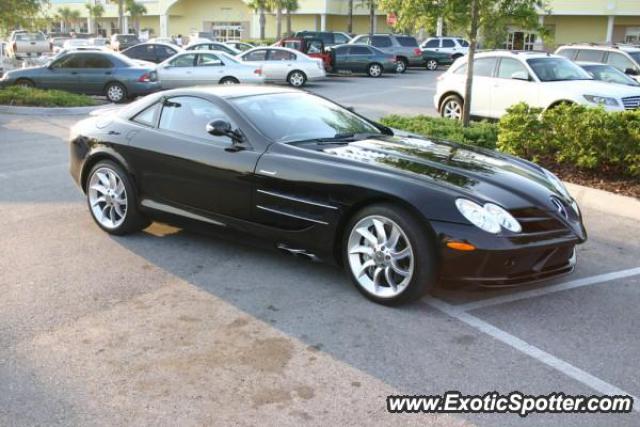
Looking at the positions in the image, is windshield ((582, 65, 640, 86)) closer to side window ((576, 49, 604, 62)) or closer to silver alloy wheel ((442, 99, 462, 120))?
side window ((576, 49, 604, 62))

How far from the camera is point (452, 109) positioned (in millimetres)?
14336

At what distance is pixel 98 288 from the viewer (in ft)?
17.1

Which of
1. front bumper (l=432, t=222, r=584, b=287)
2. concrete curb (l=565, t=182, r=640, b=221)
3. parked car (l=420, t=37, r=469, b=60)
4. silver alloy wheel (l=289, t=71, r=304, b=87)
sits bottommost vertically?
concrete curb (l=565, t=182, r=640, b=221)

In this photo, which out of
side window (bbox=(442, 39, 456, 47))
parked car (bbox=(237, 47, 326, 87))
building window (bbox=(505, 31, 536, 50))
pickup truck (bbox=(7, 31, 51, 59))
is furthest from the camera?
building window (bbox=(505, 31, 536, 50))

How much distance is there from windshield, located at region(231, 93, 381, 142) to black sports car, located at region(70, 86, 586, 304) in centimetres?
2

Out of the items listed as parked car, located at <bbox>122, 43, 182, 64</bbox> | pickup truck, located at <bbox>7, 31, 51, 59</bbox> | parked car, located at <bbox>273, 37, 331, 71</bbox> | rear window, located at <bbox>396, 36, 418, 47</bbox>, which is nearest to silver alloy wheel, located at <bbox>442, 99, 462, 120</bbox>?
parked car, located at <bbox>122, 43, 182, 64</bbox>

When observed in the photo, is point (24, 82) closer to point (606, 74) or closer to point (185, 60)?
point (185, 60)

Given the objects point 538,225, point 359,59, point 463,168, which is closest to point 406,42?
point 359,59

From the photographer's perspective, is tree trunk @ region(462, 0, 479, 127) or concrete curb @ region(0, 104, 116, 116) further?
concrete curb @ region(0, 104, 116, 116)

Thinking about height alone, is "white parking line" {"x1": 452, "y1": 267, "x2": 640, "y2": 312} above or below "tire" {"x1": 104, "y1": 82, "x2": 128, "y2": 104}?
below

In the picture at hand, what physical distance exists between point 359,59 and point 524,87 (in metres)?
16.9

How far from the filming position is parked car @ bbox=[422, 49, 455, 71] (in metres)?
35.2

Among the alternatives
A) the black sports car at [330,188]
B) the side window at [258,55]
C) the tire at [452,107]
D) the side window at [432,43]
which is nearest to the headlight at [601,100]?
the tire at [452,107]

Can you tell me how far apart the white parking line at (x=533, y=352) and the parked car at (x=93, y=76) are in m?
15.1
